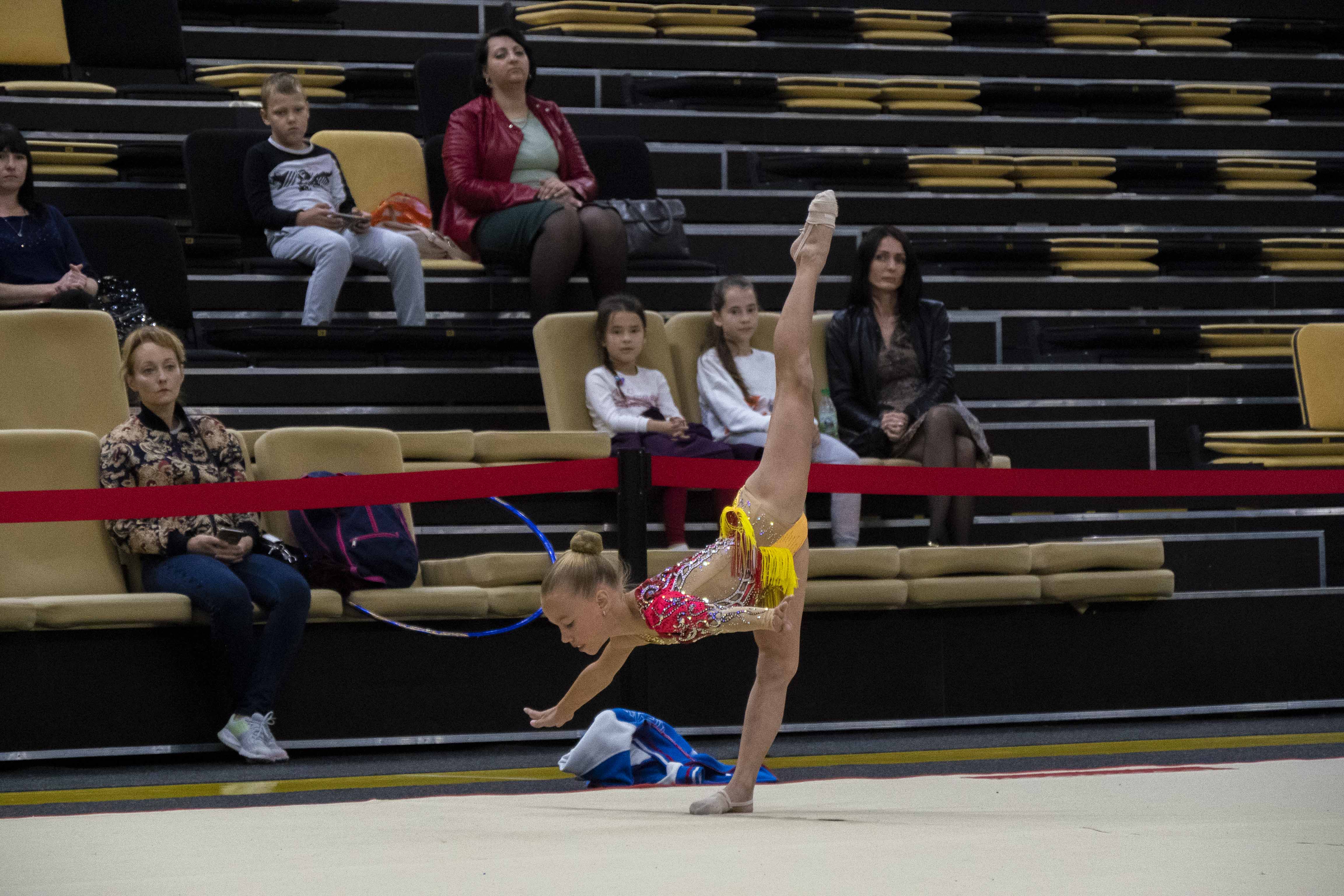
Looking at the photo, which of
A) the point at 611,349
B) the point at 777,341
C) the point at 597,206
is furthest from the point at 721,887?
the point at 597,206

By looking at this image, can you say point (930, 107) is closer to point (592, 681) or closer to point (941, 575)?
point (941, 575)

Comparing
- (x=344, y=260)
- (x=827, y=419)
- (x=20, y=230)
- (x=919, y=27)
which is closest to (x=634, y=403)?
(x=827, y=419)

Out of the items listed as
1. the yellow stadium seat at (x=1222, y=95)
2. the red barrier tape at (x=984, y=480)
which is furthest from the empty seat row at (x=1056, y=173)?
the red barrier tape at (x=984, y=480)

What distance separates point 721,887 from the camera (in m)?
2.29

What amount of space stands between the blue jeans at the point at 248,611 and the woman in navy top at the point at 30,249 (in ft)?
4.80

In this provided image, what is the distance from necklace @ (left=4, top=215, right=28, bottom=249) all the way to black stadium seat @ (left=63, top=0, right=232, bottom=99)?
5.84 feet

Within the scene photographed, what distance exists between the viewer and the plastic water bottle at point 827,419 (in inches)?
217

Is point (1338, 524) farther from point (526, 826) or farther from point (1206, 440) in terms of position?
point (526, 826)

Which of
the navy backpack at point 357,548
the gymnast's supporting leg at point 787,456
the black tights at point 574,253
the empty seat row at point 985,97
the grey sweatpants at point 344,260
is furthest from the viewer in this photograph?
the empty seat row at point 985,97

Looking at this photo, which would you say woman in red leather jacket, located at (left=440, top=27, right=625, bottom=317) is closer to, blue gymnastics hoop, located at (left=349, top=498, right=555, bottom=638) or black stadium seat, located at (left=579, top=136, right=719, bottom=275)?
black stadium seat, located at (left=579, top=136, right=719, bottom=275)

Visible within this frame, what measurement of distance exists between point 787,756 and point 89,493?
2.06 meters

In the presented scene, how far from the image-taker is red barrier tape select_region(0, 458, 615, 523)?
3760 millimetres

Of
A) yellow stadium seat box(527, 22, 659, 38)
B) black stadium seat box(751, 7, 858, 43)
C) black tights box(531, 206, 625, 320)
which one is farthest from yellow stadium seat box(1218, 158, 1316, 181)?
black tights box(531, 206, 625, 320)

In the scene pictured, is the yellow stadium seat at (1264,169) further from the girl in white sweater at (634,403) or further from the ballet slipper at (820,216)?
the ballet slipper at (820,216)
